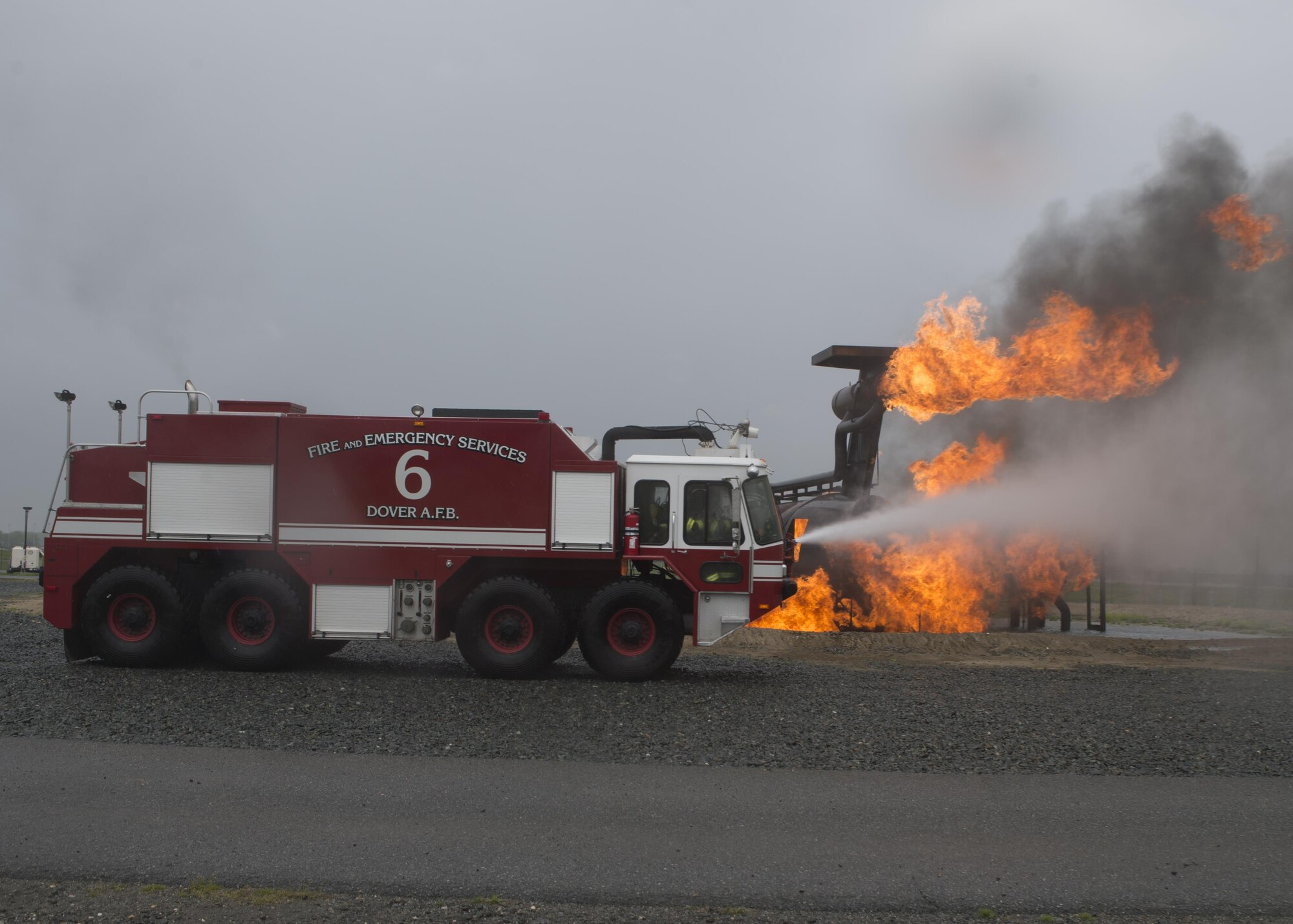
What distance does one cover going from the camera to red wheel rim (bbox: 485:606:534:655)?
13.1 metres

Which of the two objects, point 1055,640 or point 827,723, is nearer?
point 827,723

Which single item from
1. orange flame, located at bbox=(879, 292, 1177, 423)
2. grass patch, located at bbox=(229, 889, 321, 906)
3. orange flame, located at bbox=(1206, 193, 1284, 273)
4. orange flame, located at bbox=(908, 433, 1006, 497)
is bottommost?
grass patch, located at bbox=(229, 889, 321, 906)

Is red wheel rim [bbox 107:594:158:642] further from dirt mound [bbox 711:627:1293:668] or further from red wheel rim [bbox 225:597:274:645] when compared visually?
dirt mound [bbox 711:627:1293:668]

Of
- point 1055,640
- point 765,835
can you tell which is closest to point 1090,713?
point 765,835

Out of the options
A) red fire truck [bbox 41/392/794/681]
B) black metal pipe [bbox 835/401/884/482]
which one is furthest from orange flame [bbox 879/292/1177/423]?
red fire truck [bbox 41/392/794/681]

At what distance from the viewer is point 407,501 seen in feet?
43.4

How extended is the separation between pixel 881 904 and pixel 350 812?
3.53 m

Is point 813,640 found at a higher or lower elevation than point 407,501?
lower

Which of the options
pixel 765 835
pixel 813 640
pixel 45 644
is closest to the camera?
pixel 765 835

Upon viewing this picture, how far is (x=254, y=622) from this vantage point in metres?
13.3

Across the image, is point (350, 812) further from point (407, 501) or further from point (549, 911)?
point (407, 501)

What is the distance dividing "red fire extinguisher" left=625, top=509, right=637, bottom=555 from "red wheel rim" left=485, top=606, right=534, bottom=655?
1571 mm

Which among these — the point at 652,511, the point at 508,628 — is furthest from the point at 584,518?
the point at 508,628

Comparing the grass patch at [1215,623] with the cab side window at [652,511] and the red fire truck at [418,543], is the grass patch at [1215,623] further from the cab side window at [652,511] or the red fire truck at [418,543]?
the cab side window at [652,511]
